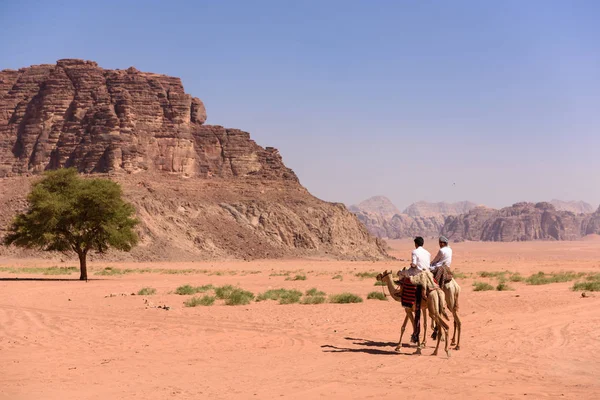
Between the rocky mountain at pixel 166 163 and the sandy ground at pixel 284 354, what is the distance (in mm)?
62384

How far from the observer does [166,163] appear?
11169cm

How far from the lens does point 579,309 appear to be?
20.9m

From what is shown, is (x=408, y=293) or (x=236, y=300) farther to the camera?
(x=236, y=300)

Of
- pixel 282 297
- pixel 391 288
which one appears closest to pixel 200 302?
pixel 282 297

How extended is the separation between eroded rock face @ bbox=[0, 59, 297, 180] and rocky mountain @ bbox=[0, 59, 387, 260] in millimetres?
180

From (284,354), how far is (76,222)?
2974 cm

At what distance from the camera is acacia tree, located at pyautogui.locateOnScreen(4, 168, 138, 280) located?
132ft

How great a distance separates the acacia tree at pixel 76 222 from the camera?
1587 inches

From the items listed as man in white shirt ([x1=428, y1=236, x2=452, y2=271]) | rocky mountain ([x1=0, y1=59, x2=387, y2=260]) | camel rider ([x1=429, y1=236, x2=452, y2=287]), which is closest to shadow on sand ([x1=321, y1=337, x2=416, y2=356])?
camel rider ([x1=429, y1=236, x2=452, y2=287])

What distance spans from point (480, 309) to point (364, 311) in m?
3.54

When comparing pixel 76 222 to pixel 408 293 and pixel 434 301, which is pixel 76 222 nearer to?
pixel 408 293

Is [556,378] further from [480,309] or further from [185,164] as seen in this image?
[185,164]

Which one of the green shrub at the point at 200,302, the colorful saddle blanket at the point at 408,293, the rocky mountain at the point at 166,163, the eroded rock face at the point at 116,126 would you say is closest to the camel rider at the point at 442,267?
the colorful saddle blanket at the point at 408,293

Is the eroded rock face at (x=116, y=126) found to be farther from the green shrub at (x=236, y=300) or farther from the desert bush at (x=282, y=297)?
the green shrub at (x=236, y=300)
